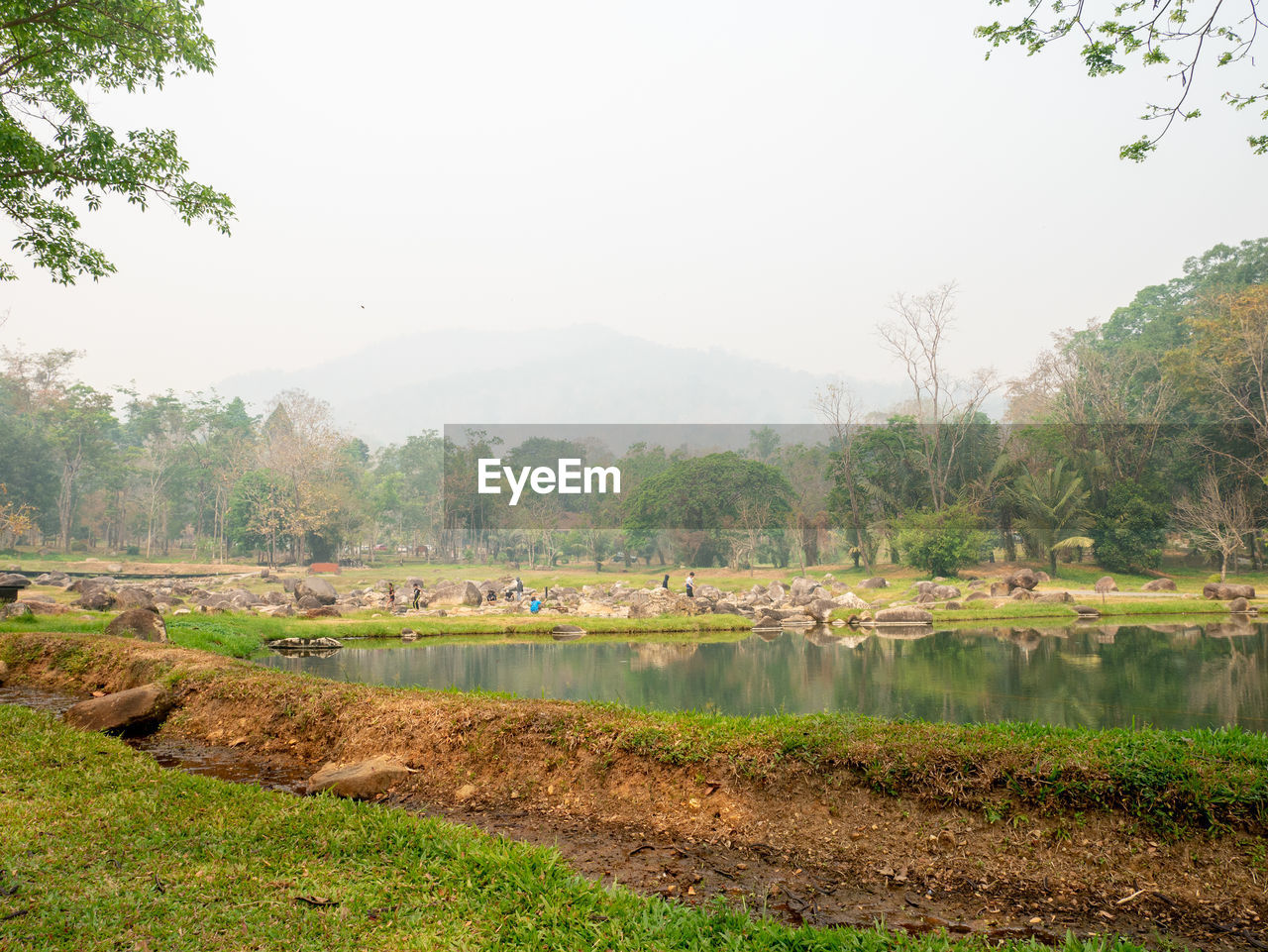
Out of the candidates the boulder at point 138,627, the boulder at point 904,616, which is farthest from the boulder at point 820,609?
the boulder at point 138,627

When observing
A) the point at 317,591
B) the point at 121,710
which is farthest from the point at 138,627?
the point at 317,591

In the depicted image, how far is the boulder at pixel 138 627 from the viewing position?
1428 centimetres

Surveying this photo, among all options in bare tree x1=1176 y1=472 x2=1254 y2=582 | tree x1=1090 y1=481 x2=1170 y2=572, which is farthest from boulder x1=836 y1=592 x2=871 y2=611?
bare tree x1=1176 y1=472 x2=1254 y2=582

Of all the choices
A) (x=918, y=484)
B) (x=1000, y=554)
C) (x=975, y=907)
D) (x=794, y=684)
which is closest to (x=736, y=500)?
(x=918, y=484)

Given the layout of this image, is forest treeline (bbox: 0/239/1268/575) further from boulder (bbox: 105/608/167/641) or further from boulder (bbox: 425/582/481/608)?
boulder (bbox: 105/608/167/641)

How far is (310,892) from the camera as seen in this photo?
395 centimetres

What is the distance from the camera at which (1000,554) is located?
158 feet

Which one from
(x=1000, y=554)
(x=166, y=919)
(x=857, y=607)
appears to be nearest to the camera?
(x=166, y=919)

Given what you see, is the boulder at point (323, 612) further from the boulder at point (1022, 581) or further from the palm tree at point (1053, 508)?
the palm tree at point (1053, 508)

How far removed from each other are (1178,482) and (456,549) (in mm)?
65473

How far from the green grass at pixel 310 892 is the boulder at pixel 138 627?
34.3ft

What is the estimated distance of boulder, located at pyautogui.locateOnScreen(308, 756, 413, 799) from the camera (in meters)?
6.36

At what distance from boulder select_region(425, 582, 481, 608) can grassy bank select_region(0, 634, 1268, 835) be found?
1106 inches

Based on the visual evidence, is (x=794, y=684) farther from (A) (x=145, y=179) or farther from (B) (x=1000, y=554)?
(B) (x=1000, y=554)
